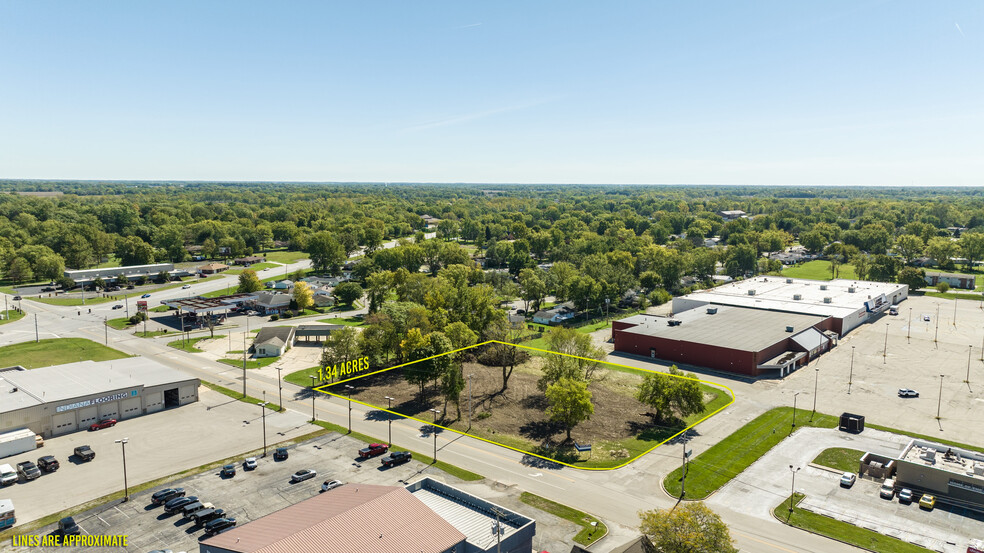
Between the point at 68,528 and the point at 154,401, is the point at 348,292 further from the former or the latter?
the point at 68,528

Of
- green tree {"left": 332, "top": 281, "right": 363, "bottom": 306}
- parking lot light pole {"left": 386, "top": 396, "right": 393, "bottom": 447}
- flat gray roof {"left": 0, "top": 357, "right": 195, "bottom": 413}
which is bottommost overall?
parking lot light pole {"left": 386, "top": 396, "right": 393, "bottom": 447}

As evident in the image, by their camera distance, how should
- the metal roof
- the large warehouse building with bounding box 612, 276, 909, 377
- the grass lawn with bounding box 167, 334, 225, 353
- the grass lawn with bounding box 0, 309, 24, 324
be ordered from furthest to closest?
the grass lawn with bounding box 0, 309, 24, 324 → the grass lawn with bounding box 167, 334, 225, 353 → the large warehouse building with bounding box 612, 276, 909, 377 → the metal roof

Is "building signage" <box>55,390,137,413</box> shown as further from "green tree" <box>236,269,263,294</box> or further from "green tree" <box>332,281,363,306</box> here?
"green tree" <box>236,269,263,294</box>

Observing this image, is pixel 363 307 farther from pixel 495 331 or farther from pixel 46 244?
pixel 46 244

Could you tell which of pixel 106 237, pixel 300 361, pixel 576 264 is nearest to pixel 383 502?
pixel 300 361

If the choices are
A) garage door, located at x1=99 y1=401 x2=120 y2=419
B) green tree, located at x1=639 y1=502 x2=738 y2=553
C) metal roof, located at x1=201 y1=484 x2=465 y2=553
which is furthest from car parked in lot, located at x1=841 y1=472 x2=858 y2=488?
garage door, located at x1=99 y1=401 x2=120 y2=419

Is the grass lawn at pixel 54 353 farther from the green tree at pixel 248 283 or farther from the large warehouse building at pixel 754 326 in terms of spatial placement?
the large warehouse building at pixel 754 326

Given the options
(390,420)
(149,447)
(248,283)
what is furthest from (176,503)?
(248,283)
